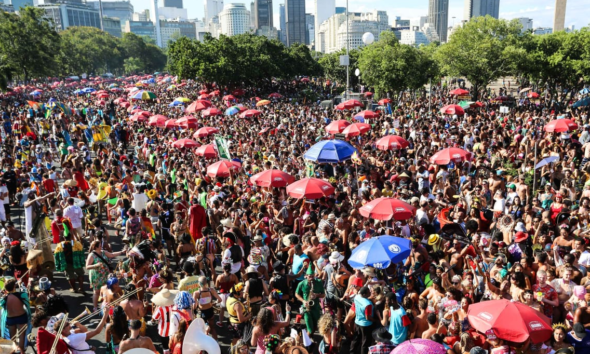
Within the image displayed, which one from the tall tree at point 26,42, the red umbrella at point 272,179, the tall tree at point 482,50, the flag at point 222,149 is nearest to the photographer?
the red umbrella at point 272,179

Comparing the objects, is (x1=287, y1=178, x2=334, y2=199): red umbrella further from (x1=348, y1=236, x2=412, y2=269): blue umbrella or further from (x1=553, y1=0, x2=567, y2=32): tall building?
(x1=553, y1=0, x2=567, y2=32): tall building

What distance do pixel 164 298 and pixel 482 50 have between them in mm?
29582

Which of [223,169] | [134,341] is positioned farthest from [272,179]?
[134,341]

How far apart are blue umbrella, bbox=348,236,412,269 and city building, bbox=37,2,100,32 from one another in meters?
185

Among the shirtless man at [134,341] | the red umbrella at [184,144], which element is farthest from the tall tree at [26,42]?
the shirtless man at [134,341]

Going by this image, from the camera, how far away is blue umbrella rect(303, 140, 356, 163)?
11306 millimetres

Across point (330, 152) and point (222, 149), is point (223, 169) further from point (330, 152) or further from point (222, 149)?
point (330, 152)

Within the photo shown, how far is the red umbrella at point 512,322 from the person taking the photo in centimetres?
468

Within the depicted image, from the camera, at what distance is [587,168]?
11.4 metres

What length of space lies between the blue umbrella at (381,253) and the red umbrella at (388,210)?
1.18m

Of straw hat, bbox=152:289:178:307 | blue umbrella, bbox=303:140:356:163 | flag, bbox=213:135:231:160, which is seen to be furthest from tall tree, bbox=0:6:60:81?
straw hat, bbox=152:289:178:307

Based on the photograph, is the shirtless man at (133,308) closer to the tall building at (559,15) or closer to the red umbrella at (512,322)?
the red umbrella at (512,322)

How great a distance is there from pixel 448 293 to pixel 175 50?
43.5 m

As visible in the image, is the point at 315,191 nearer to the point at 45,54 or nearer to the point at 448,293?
the point at 448,293
